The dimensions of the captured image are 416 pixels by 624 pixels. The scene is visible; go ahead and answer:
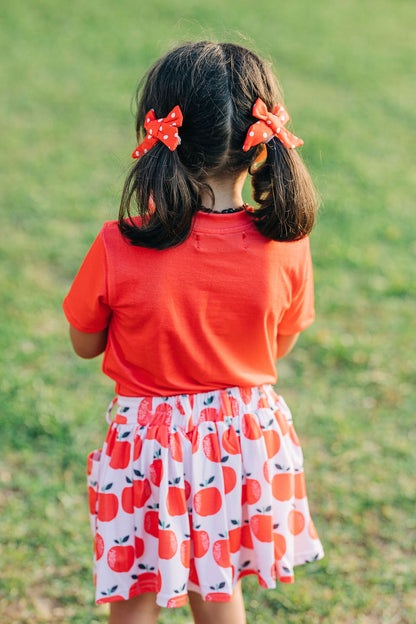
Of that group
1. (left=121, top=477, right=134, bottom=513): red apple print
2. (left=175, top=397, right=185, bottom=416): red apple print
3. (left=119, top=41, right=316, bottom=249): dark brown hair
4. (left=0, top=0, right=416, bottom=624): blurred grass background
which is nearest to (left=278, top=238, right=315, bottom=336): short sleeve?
(left=119, top=41, right=316, bottom=249): dark brown hair

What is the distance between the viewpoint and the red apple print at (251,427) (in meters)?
1.60

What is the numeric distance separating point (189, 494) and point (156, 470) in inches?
3.9

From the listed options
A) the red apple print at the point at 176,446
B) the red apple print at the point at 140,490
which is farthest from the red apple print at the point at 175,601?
the red apple print at the point at 176,446

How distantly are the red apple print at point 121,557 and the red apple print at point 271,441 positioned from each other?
399 mm

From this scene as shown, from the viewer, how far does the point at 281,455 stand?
5.48 feet

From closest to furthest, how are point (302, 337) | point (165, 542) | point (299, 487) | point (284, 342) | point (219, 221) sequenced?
point (219, 221)
point (165, 542)
point (299, 487)
point (284, 342)
point (302, 337)

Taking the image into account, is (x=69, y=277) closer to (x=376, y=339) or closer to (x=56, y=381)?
(x=56, y=381)

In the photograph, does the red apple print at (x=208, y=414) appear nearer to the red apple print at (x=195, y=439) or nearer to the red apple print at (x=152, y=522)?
the red apple print at (x=195, y=439)

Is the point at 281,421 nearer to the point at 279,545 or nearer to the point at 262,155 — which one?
the point at 279,545

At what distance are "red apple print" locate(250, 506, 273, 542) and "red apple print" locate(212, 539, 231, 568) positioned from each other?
0.08 m

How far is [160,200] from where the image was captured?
136 centimetres

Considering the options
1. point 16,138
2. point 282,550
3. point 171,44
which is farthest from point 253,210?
point 16,138

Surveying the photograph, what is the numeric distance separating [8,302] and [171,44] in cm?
226

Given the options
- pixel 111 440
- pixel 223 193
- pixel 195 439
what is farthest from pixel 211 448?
pixel 223 193
